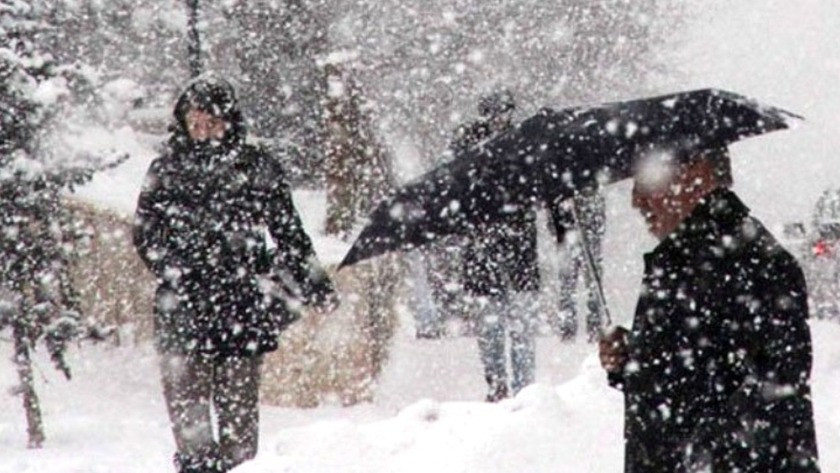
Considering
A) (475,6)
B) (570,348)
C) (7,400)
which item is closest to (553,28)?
(475,6)

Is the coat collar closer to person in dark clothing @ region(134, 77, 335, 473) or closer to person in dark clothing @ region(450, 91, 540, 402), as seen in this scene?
person in dark clothing @ region(134, 77, 335, 473)

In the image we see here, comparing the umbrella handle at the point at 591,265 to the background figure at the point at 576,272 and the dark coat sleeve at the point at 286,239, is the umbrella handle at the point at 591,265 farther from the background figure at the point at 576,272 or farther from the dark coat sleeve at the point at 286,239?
the background figure at the point at 576,272

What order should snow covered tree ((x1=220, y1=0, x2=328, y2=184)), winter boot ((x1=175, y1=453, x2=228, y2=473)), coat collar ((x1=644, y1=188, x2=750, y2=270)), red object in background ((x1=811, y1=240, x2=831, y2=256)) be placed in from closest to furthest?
1. coat collar ((x1=644, y1=188, x2=750, y2=270))
2. winter boot ((x1=175, y1=453, x2=228, y2=473))
3. red object in background ((x1=811, y1=240, x2=831, y2=256))
4. snow covered tree ((x1=220, y1=0, x2=328, y2=184))

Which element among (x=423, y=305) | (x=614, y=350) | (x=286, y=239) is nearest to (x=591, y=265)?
(x=614, y=350)

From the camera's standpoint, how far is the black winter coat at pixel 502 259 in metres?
9.14

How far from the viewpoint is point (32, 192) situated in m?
8.24

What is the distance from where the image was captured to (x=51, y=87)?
8203 millimetres

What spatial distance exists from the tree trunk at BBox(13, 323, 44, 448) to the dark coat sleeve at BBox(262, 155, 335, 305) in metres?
2.66

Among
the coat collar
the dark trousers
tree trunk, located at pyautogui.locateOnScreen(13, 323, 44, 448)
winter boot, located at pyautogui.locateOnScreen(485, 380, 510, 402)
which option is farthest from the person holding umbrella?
winter boot, located at pyautogui.locateOnScreen(485, 380, 510, 402)

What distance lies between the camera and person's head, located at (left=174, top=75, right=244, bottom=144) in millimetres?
6031

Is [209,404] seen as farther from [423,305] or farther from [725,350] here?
[423,305]

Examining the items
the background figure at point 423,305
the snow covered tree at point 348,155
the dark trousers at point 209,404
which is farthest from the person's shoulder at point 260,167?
the background figure at point 423,305

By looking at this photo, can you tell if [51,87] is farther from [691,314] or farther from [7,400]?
[691,314]

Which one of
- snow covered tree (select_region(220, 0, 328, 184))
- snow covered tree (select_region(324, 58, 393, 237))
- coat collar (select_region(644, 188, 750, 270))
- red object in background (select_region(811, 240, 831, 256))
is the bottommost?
coat collar (select_region(644, 188, 750, 270))
